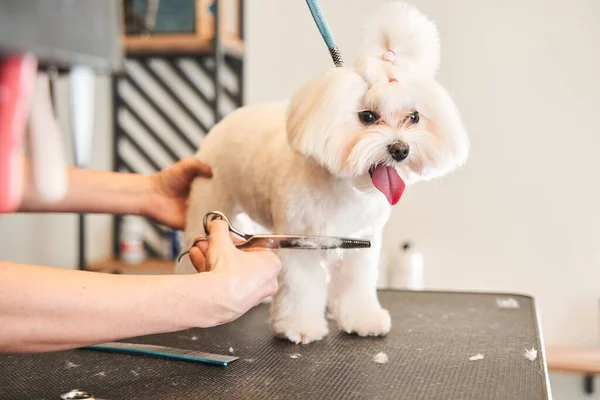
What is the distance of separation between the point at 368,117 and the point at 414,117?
81 mm

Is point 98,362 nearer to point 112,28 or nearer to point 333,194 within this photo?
point 333,194

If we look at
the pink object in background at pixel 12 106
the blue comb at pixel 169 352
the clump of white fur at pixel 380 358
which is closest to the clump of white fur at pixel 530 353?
the clump of white fur at pixel 380 358

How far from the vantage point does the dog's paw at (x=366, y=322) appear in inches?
47.0

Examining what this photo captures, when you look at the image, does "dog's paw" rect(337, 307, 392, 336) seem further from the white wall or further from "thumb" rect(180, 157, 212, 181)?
the white wall

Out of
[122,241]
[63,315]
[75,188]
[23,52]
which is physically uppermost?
[23,52]

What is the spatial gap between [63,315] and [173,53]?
72.3 inches

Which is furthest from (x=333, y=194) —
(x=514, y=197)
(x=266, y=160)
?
(x=514, y=197)

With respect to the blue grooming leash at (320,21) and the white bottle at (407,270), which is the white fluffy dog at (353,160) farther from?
the white bottle at (407,270)

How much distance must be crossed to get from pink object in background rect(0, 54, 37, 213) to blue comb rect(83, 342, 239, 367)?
0.70 m

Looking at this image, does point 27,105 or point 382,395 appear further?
point 382,395

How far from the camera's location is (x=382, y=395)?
2.86 feet

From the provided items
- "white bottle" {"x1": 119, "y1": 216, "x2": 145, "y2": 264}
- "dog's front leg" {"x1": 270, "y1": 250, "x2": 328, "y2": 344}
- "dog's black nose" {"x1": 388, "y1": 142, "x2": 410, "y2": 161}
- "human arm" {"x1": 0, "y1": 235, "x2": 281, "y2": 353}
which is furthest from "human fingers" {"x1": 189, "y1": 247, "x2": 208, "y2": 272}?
"white bottle" {"x1": 119, "y1": 216, "x2": 145, "y2": 264}

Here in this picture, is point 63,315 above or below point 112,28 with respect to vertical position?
below

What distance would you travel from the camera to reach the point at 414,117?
1135 mm
